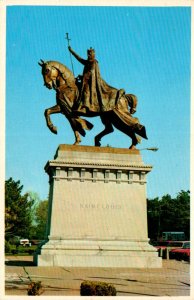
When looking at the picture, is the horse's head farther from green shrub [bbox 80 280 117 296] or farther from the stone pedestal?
green shrub [bbox 80 280 117 296]

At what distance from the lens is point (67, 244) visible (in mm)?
20688

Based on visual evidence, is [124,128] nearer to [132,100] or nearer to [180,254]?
[132,100]

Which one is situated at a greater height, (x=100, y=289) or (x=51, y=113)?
(x=51, y=113)

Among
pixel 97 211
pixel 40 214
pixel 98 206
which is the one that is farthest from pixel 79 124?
pixel 40 214

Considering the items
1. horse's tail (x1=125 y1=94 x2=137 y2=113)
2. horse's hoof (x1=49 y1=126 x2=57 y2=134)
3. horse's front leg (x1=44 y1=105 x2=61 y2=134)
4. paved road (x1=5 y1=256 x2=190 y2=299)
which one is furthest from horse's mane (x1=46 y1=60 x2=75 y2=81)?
paved road (x1=5 y1=256 x2=190 y2=299)

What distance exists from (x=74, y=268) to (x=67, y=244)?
1.39m

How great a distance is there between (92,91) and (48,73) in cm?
223

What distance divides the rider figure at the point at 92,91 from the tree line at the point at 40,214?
27551mm

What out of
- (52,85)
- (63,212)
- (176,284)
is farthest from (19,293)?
(52,85)

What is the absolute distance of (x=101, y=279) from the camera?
1570 centimetres

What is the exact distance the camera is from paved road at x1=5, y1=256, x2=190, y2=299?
12.9m

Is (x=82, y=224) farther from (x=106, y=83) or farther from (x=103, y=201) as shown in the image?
(x=106, y=83)

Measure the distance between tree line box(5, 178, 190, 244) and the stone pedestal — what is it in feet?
90.3

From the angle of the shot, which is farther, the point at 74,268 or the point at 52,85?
the point at 52,85
